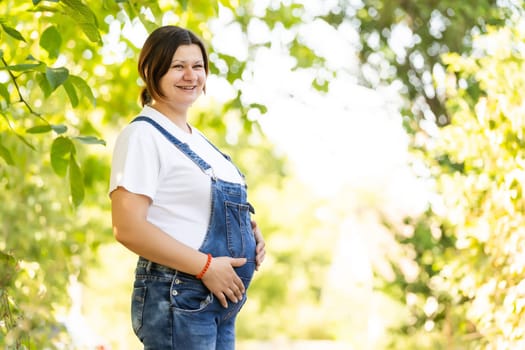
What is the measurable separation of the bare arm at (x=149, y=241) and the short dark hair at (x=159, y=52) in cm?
37

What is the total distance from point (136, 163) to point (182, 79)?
0.32m

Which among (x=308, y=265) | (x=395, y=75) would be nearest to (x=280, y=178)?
(x=308, y=265)

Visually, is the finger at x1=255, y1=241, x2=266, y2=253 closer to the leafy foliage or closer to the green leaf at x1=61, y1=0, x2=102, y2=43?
the green leaf at x1=61, y1=0, x2=102, y2=43

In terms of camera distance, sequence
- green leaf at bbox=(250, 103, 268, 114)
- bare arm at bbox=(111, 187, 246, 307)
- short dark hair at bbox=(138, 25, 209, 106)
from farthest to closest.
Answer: green leaf at bbox=(250, 103, 268, 114) < short dark hair at bbox=(138, 25, 209, 106) < bare arm at bbox=(111, 187, 246, 307)

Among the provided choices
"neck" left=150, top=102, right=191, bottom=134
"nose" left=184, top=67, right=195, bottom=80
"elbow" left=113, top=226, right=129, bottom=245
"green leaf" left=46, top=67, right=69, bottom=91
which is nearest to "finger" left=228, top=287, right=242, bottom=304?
"elbow" left=113, top=226, right=129, bottom=245

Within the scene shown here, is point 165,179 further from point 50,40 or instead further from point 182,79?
point 50,40

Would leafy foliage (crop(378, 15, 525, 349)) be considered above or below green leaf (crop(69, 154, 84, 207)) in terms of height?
below

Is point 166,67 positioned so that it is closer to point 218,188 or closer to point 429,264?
point 218,188

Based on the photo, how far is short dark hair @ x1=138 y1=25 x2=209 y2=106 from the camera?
2.56 m

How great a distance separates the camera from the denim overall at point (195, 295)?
7.70ft

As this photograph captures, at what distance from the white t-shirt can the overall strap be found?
1 cm

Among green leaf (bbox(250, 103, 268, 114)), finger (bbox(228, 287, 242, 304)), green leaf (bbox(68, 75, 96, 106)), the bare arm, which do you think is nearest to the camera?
the bare arm

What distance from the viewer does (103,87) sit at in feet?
18.4

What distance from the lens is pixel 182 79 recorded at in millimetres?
2578
